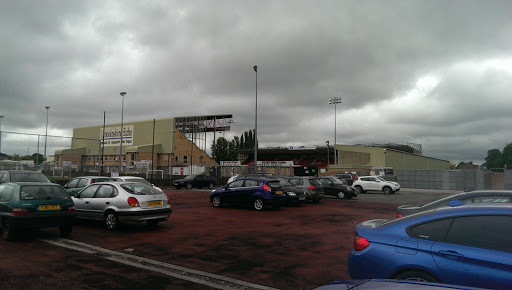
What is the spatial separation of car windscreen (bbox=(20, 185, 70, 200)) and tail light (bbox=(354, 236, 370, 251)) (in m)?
7.82

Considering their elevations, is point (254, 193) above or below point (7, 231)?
above

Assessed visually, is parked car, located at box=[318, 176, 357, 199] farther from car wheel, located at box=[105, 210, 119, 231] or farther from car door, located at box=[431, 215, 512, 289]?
car door, located at box=[431, 215, 512, 289]

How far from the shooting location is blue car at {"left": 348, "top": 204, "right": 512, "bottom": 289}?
3.66 metres

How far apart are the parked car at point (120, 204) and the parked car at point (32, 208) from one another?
118cm

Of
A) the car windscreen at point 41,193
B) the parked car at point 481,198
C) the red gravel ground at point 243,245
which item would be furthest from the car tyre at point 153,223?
the parked car at point 481,198

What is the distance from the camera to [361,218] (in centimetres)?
1347

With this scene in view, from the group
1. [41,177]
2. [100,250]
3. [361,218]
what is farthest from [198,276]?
[41,177]

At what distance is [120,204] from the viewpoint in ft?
32.5

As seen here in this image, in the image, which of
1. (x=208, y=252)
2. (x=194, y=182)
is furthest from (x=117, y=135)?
(x=208, y=252)

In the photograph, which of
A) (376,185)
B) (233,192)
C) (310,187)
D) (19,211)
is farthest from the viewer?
(376,185)

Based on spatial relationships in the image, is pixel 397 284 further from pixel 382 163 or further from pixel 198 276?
pixel 382 163

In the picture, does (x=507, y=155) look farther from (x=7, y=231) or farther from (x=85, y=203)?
(x=7, y=231)

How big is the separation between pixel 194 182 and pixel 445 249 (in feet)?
101

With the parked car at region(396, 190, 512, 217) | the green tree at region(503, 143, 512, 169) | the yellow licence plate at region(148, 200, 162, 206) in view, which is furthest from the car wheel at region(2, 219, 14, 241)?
the green tree at region(503, 143, 512, 169)
